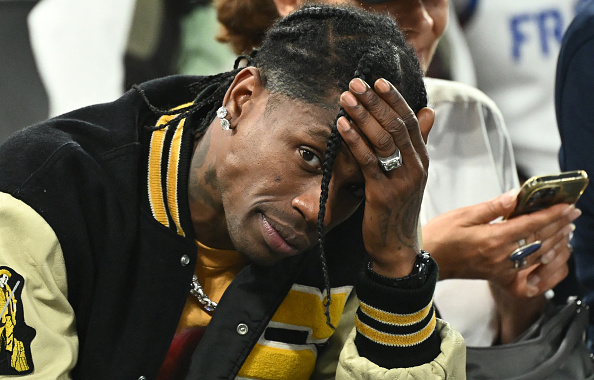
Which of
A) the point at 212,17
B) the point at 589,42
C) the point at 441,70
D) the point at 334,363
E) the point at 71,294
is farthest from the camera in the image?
the point at 441,70

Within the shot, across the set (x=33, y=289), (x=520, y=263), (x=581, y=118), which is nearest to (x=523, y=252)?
(x=520, y=263)

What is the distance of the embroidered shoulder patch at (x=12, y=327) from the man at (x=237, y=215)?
0.01 meters

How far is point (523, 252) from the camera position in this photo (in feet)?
5.33

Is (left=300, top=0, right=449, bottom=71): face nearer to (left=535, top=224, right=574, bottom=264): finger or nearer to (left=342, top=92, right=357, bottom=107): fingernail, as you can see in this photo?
(left=535, top=224, right=574, bottom=264): finger

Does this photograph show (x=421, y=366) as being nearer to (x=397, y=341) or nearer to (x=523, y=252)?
(x=397, y=341)

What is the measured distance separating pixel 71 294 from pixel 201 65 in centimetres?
139

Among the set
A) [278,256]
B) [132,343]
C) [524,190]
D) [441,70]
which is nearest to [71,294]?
[132,343]

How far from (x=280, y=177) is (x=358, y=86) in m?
0.18

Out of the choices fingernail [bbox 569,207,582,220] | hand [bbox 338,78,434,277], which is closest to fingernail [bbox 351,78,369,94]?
hand [bbox 338,78,434,277]

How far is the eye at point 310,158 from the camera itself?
108 cm

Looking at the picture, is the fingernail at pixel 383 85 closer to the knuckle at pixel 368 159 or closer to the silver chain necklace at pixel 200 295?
the knuckle at pixel 368 159

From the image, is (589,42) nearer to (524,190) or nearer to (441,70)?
(524,190)

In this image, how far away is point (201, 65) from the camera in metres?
2.43

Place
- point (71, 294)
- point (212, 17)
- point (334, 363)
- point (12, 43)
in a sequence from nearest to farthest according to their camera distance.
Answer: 1. point (71, 294)
2. point (334, 363)
3. point (12, 43)
4. point (212, 17)
